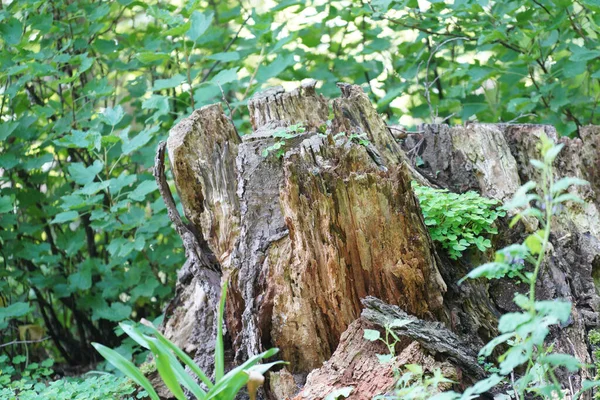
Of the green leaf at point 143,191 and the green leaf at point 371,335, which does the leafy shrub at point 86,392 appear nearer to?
the green leaf at point 143,191

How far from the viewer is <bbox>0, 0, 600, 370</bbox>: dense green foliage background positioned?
4363 millimetres

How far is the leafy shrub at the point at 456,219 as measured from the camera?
9.71 ft

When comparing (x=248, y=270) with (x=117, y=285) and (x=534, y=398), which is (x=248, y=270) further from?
(x=117, y=285)

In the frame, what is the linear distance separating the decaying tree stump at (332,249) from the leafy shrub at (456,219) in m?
0.09

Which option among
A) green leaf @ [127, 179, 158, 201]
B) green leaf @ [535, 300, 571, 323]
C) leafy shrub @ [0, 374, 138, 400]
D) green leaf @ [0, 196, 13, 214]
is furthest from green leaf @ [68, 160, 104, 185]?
green leaf @ [535, 300, 571, 323]

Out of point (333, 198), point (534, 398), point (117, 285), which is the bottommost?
point (117, 285)

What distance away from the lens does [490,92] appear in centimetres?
522

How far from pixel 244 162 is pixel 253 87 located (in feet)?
6.25

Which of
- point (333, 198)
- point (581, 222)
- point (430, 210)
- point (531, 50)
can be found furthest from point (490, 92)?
point (333, 198)

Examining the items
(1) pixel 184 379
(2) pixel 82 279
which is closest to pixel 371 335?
(1) pixel 184 379

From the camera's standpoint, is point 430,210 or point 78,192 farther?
point 78,192

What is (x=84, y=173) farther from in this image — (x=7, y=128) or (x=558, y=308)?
(x=558, y=308)

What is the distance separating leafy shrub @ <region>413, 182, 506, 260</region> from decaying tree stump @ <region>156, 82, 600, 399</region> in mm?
92

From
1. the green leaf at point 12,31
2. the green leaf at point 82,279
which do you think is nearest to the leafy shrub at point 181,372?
the green leaf at point 82,279
